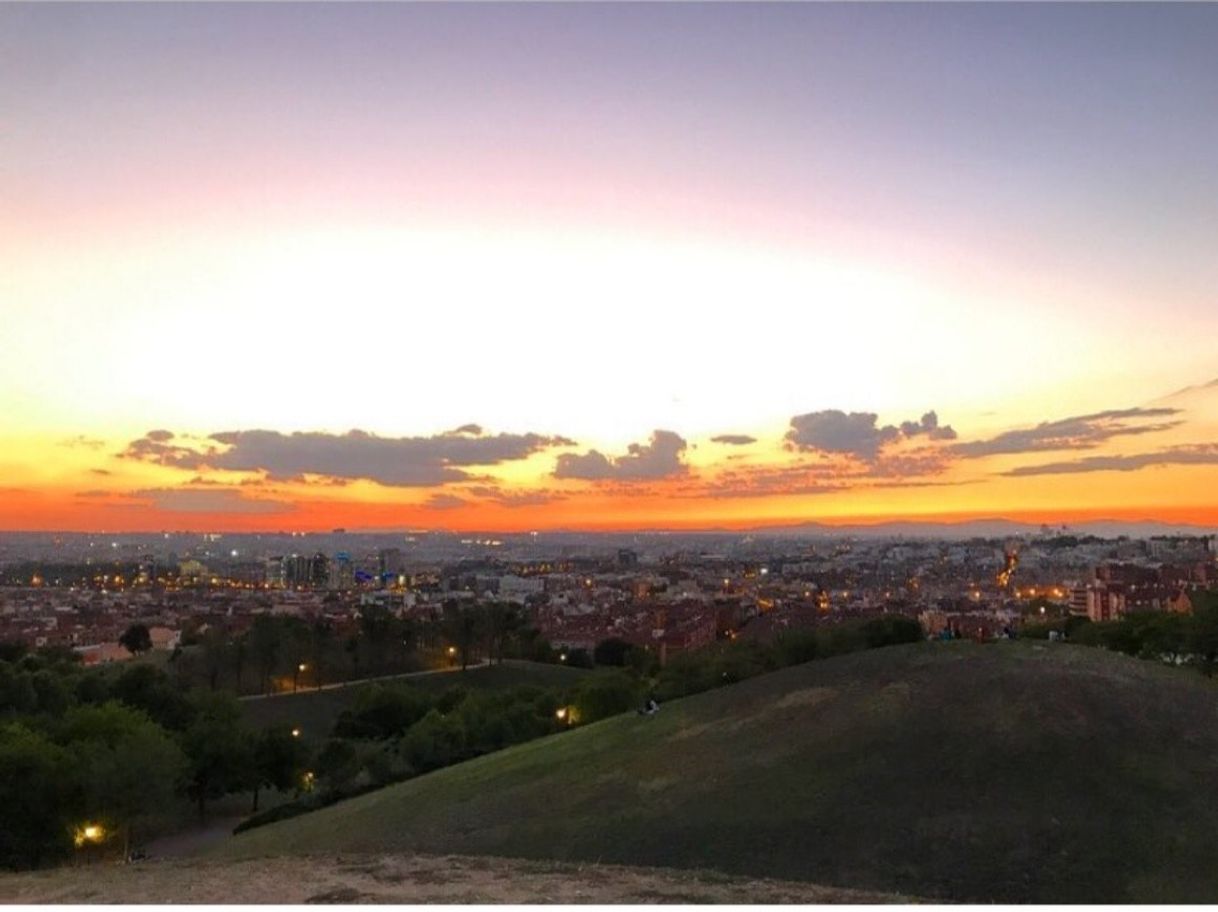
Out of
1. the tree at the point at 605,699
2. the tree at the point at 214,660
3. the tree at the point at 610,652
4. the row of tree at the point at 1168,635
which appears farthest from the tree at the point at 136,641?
the row of tree at the point at 1168,635

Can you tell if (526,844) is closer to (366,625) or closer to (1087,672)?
(1087,672)

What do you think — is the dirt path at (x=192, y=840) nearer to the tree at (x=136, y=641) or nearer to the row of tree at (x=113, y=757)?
the row of tree at (x=113, y=757)

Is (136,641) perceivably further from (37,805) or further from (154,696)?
(37,805)

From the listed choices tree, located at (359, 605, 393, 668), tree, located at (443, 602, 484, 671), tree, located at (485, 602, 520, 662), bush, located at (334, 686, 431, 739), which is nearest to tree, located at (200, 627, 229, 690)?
tree, located at (359, 605, 393, 668)

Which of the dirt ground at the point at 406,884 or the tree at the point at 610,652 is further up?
the dirt ground at the point at 406,884

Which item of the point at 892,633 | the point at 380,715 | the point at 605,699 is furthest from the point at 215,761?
the point at 892,633

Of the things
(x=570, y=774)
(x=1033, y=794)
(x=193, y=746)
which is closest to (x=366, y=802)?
(x=570, y=774)
